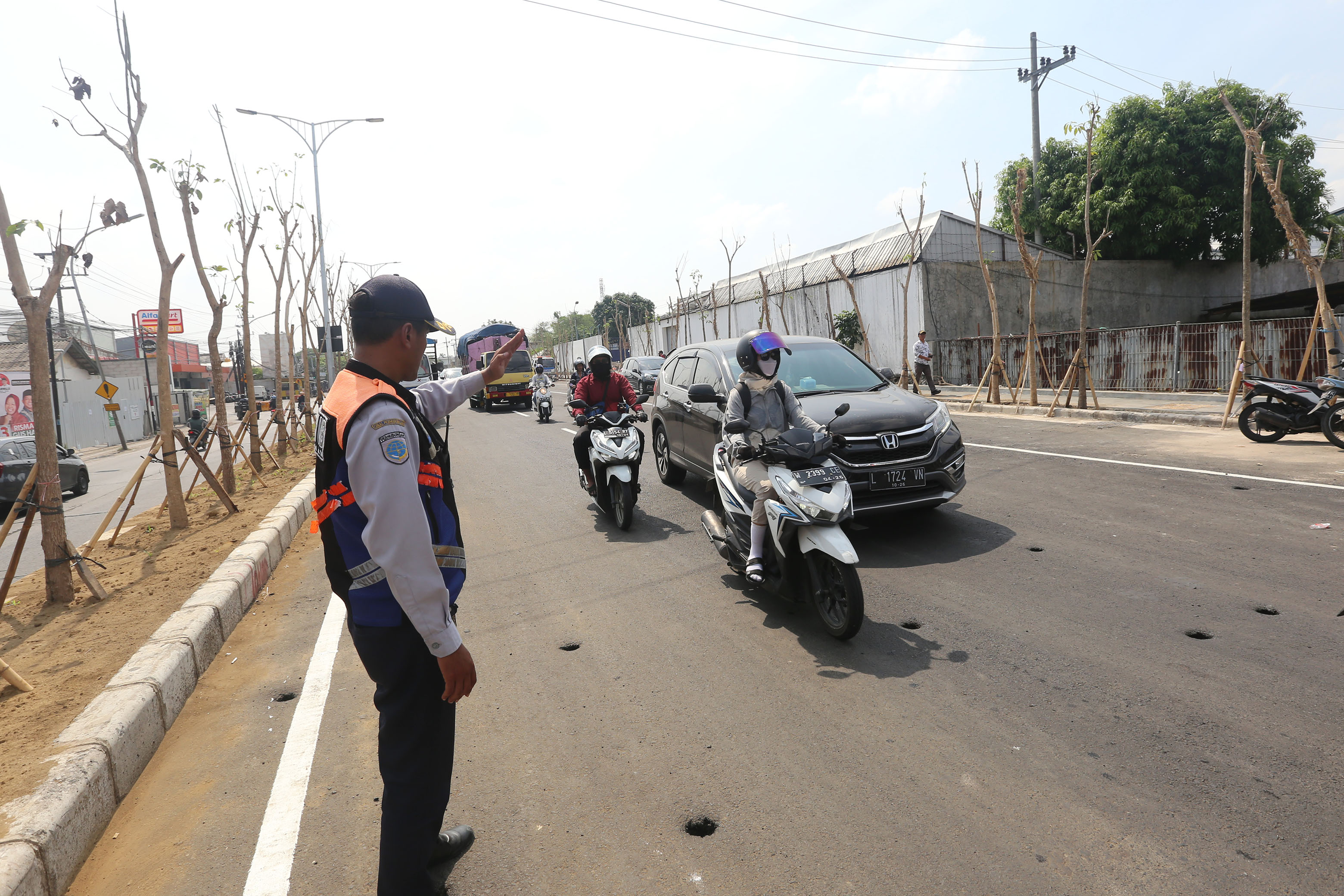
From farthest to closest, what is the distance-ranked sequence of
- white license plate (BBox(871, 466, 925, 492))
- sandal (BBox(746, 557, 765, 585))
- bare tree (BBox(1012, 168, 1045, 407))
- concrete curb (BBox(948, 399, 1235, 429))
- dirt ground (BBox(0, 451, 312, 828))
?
bare tree (BBox(1012, 168, 1045, 407)) → concrete curb (BBox(948, 399, 1235, 429)) → white license plate (BBox(871, 466, 925, 492)) → sandal (BBox(746, 557, 765, 585)) → dirt ground (BBox(0, 451, 312, 828))

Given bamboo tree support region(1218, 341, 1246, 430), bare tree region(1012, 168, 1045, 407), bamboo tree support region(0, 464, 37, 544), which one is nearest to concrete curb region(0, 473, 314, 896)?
bamboo tree support region(0, 464, 37, 544)

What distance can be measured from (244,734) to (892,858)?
3005 millimetres

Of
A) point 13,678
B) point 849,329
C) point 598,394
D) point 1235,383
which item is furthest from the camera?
point 849,329

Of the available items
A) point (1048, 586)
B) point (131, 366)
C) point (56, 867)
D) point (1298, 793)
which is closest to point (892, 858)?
point (1298, 793)

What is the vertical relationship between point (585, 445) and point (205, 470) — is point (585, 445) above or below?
above

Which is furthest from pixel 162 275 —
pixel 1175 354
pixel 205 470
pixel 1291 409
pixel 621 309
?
pixel 621 309

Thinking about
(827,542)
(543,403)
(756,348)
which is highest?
(756,348)

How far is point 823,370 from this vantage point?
7684mm

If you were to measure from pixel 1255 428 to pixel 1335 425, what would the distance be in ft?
3.70

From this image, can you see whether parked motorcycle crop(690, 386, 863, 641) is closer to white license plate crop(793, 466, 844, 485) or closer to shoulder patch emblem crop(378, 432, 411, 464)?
white license plate crop(793, 466, 844, 485)

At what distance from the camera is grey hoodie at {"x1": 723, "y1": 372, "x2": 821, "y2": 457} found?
523cm

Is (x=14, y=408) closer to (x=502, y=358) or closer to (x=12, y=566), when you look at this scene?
(x=12, y=566)

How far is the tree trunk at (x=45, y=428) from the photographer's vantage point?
5.66 meters

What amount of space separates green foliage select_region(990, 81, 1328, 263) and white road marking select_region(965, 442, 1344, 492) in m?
20.7
